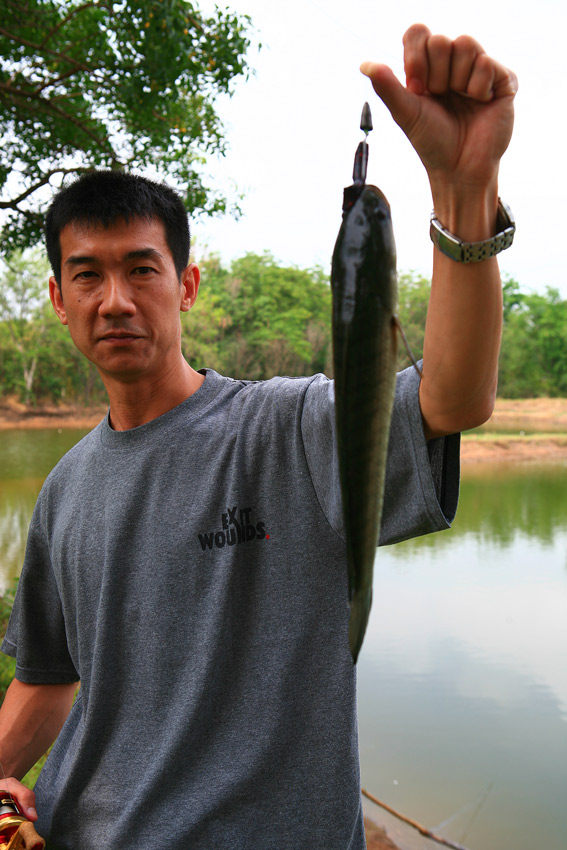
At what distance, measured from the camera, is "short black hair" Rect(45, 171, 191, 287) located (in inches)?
58.1

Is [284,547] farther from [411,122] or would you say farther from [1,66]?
[1,66]

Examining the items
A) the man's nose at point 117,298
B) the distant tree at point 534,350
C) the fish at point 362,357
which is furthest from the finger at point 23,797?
the distant tree at point 534,350

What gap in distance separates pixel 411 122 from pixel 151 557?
989mm

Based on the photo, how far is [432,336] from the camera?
919mm

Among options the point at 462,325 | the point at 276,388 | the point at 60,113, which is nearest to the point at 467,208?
the point at 462,325

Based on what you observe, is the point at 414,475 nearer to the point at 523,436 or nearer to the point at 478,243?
the point at 478,243

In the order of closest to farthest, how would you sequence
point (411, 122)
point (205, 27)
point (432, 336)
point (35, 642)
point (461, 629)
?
point (411, 122) → point (432, 336) → point (35, 642) → point (205, 27) → point (461, 629)

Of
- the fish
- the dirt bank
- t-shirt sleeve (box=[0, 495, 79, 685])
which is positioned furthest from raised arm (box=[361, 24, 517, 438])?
the dirt bank

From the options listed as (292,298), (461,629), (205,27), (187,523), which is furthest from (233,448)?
(292,298)

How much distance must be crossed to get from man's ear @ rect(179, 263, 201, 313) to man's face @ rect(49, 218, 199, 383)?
0.42ft

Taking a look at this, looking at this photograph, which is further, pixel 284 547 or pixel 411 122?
pixel 284 547

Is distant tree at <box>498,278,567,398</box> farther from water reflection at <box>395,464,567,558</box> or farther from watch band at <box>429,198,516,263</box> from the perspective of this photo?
watch band at <box>429,198,516,263</box>

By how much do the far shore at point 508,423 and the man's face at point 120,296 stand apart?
15895 mm

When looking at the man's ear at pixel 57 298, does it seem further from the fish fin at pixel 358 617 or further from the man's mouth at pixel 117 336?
the fish fin at pixel 358 617
